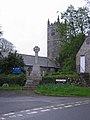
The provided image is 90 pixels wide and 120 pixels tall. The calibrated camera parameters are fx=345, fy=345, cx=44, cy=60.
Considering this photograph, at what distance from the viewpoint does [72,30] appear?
222 ft

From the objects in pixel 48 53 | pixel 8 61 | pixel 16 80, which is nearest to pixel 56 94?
pixel 16 80

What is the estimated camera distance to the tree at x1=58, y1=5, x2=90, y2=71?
6662cm

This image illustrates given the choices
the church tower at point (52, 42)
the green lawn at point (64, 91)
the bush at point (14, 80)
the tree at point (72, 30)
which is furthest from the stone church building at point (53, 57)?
the green lawn at point (64, 91)

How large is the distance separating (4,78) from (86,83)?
36.7ft

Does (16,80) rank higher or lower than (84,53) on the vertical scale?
lower

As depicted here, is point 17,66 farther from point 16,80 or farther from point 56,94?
point 56,94

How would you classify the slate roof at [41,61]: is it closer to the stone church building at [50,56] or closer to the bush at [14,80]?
the stone church building at [50,56]

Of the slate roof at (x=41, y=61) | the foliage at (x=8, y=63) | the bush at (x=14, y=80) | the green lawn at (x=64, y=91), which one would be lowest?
the green lawn at (x=64, y=91)

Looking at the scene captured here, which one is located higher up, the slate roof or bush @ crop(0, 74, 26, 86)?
the slate roof

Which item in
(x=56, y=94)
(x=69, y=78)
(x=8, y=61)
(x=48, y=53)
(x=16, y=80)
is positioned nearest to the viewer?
(x=56, y=94)

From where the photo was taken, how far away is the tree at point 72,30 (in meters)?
66.6

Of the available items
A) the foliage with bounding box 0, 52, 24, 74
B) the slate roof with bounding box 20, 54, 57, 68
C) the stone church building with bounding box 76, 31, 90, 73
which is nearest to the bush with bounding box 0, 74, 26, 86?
the foliage with bounding box 0, 52, 24, 74

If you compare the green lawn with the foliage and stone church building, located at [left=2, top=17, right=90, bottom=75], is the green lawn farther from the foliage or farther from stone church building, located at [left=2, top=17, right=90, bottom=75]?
the foliage

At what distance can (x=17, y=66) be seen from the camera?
210ft
